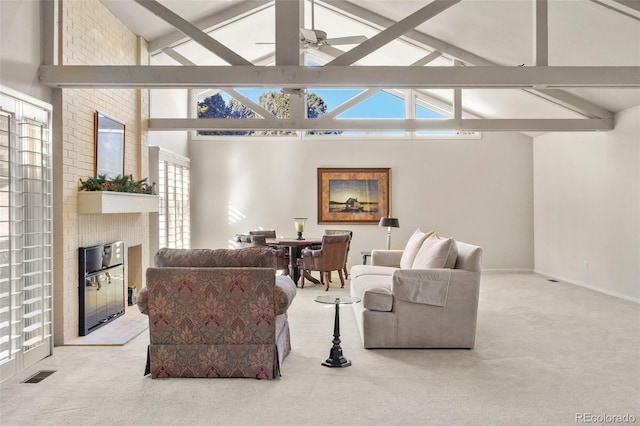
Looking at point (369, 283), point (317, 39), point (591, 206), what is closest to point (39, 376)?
point (369, 283)

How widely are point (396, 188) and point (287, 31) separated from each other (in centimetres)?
580

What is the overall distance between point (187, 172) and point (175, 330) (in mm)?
6255

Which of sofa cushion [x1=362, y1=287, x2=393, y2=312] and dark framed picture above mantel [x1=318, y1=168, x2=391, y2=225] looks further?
dark framed picture above mantel [x1=318, y1=168, x2=391, y2=225]

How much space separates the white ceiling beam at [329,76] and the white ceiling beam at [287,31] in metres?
0.10

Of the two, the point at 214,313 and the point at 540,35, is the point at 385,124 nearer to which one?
the point at 540,35

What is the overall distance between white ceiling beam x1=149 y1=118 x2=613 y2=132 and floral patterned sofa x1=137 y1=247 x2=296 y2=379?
3982 mm

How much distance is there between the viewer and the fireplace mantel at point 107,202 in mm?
4840

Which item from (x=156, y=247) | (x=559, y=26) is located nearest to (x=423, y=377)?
(x=559, y=26)

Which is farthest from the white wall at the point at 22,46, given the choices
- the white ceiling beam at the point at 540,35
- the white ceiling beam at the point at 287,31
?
the white ceiling beam at the point at 540,35

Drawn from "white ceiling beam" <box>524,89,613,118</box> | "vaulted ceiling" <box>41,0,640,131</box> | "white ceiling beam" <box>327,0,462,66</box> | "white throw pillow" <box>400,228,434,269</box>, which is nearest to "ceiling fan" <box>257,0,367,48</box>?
"vaulted ceiling" <box>41,0,640,131</box>

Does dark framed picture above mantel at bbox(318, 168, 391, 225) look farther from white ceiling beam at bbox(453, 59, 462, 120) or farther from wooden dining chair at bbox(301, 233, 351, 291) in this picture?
white ceiling beam at bbox(453, 59, 462, 120)

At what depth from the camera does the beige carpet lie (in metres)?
4.62

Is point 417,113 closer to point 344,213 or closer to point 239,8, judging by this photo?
point 344,213

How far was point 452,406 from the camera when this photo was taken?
122 inches
